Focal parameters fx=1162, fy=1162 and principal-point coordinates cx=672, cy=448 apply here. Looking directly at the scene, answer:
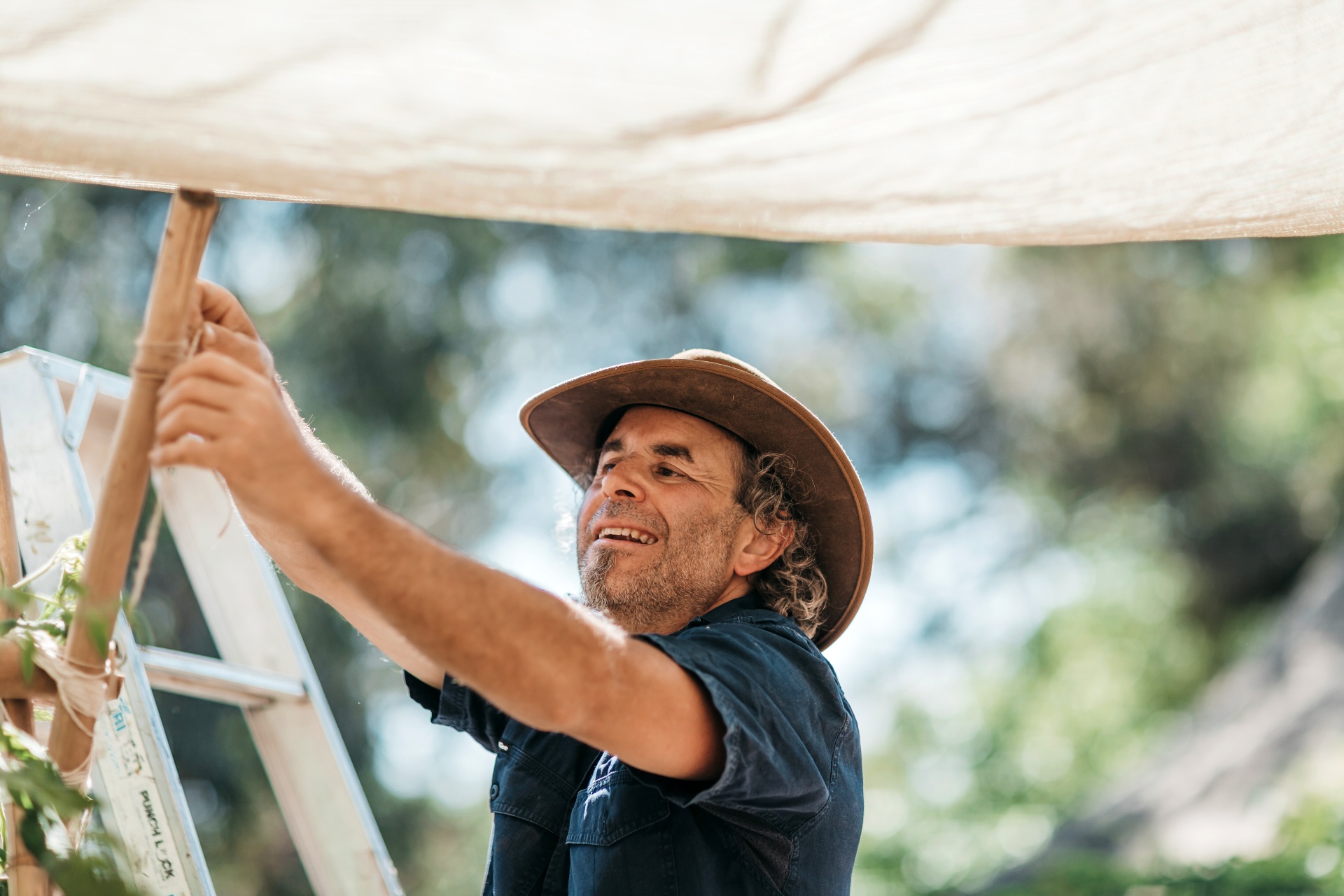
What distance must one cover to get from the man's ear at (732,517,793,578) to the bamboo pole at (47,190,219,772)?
1436 millimetres

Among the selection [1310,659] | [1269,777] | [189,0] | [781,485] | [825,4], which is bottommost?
[189,0]

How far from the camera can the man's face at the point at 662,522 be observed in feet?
7.63

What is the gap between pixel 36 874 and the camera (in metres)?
1.18

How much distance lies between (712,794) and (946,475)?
13.8 meters

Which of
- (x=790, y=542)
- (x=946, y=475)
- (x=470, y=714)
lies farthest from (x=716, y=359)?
(x=946, y=475)

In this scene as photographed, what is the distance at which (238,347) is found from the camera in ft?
4.50

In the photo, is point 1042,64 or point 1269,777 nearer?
point 1042,64

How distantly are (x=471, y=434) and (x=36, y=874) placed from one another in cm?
925

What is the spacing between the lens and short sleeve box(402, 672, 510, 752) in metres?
2.15

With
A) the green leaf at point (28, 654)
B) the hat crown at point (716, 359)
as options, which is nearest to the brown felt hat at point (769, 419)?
the hat crown at point (716, 359)

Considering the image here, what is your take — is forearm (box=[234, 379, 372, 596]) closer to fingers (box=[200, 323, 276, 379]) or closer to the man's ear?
fingers (box=[200, 323, 276, 379])

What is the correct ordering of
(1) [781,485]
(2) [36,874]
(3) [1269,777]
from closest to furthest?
(2) [36,874]
(1) [781,485]
(3) [1269,777]

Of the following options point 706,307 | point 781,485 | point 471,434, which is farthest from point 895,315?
point 781,485

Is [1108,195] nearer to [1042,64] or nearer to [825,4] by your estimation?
[1042,64]
